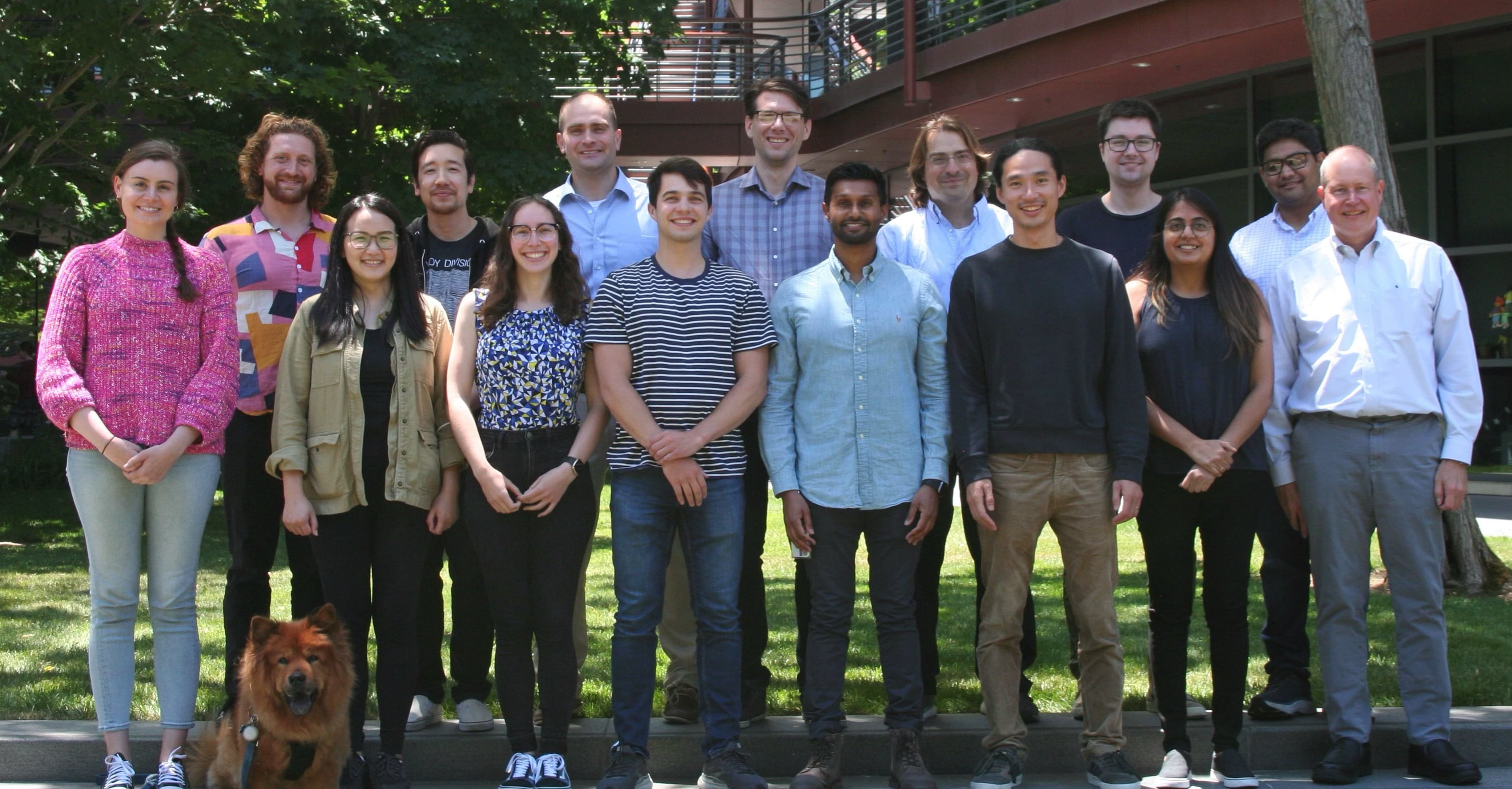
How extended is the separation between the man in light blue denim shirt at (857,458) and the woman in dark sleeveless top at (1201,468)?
0.87m

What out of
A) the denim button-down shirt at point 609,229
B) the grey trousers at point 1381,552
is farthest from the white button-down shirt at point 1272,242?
the denim button-down shirt at point 609,229

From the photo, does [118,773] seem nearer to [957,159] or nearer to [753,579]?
[753,579]

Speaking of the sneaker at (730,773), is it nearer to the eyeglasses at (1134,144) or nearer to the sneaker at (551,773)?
the sneaker at (551,773)

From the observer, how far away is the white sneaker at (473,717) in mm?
5301

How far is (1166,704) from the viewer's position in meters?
4.94

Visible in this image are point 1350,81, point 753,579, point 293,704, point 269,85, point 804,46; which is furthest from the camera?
point 804,46

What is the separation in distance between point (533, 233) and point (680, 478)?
1.10m

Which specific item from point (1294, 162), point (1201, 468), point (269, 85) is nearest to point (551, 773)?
point (1201, 468)

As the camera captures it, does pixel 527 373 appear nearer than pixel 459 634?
Yes

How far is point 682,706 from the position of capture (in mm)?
5453

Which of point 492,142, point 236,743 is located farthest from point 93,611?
point 492,142

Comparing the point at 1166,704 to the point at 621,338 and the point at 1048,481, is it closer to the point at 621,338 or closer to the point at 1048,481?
the point at 1048,481

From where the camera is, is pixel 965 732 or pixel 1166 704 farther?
pixel 965 732

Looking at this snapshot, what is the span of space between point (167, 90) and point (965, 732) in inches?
394
